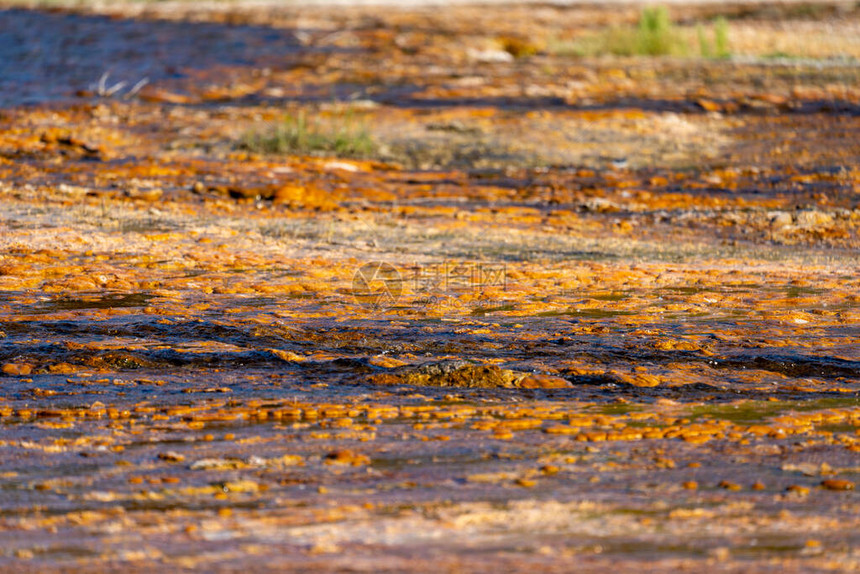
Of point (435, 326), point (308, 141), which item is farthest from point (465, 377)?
point (308, 141)

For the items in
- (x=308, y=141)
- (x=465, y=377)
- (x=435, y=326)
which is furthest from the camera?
(x=308, y=141)

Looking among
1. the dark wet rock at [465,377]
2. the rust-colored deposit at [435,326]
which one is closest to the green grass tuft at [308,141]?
the rust-colored deposit at [435,326]

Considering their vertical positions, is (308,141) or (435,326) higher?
(308,141)

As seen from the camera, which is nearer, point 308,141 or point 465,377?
point 465,377

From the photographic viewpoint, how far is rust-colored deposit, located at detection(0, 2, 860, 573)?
305 centimetres

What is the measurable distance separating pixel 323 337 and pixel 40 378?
1166mm

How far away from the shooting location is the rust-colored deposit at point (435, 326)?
3.05 m

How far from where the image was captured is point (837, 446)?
3658 mm

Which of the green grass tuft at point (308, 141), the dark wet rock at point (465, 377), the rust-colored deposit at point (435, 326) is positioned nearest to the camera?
the rust-colored deposit at point (435, 326)

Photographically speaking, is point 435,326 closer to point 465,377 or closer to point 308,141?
point 465,377

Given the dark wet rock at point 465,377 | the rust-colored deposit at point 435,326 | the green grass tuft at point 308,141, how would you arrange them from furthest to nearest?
the green grass tuft at point 308,141
the dark wet rock at point 465,377
the rust-colored deposit at point 435,326

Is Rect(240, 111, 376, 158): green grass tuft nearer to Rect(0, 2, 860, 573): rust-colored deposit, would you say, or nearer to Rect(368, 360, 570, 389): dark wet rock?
Rect(0, 2, 860, 573): rust-colored deposit

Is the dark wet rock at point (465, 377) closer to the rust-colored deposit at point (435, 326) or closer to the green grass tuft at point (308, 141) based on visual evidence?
the rust-colored deposit at point (435, 326)

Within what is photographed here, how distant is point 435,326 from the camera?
5.36m
